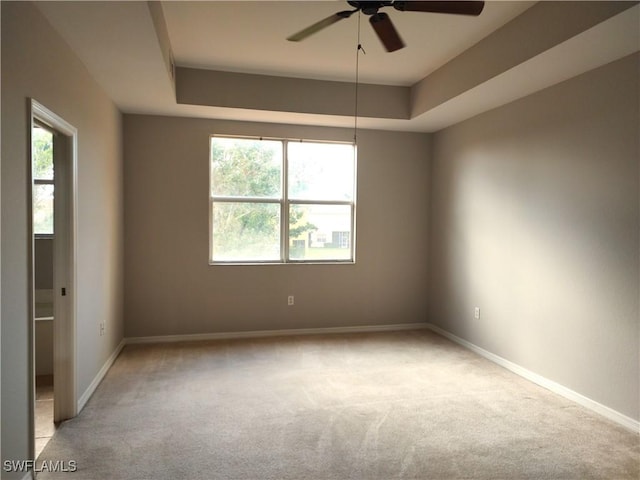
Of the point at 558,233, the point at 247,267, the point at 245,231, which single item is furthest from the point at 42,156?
the point at 558,233

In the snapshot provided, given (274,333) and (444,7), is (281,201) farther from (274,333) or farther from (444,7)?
(444,7)

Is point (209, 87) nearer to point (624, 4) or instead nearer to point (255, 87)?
point (255, 87)

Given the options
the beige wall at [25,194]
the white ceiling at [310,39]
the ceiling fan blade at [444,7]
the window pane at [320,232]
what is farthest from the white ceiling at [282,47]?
the window pane at [320,232]

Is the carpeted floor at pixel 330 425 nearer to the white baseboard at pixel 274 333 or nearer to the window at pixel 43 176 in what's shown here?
the white baseboard at pixel 274 333

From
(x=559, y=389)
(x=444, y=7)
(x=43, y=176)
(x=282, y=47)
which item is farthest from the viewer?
(x=43, y=176)

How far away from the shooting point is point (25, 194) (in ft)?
6.72

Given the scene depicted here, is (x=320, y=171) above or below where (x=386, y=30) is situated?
below

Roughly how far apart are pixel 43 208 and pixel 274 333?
106 inches

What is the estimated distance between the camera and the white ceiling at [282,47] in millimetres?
2393

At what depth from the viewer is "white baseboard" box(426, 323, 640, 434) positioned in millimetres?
2750

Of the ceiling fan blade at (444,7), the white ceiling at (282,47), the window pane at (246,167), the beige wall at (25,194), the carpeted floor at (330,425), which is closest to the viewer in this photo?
the beige wall at (25,194)

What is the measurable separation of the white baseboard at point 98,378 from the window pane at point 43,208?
1.37 meters

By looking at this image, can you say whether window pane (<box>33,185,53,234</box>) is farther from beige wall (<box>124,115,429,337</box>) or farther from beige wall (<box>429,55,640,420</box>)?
beige wall (<box>429,55,640,420</box>)

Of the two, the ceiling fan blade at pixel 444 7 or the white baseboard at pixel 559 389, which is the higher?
the ceiling fan blade at pixel 444 7
